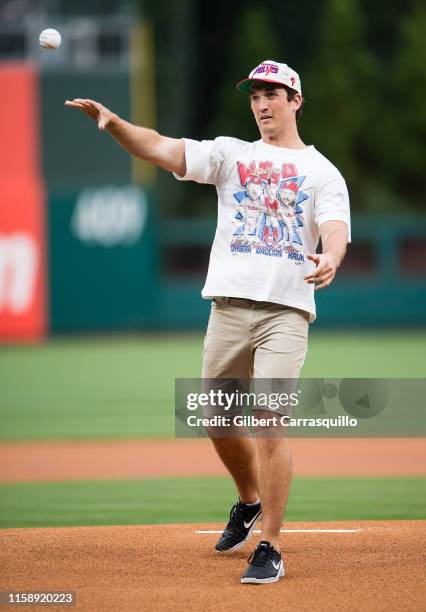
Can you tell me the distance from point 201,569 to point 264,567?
393 mm

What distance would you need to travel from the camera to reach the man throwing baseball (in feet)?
16.6

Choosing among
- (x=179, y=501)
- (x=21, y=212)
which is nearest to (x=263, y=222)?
(x=179, y=501)

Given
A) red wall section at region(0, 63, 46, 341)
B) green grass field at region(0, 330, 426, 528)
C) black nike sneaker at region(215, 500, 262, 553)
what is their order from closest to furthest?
black nike sneaker at region(215, 500, 262, 553), green grass field at region(0, 330, 426, 528), red wall section at region(0, 63, 46, 341)

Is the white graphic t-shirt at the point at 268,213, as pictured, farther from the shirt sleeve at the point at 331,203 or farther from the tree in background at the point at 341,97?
the tree in background at the point at 341,97

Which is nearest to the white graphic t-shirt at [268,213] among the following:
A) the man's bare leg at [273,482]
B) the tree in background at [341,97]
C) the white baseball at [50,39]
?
the man's bare leg at [273,482]

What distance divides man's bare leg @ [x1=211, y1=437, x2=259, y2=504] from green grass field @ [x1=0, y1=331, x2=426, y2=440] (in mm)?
5485

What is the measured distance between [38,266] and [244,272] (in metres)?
18.0

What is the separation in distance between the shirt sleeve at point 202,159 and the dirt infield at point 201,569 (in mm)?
1809

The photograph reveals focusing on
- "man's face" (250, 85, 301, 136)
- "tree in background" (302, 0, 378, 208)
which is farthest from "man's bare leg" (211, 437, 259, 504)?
"tree in background" (302, 0, 378, 208)

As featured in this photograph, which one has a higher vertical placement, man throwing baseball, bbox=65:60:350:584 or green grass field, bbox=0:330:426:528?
man throwing baseball, bbox=65:60:350:584

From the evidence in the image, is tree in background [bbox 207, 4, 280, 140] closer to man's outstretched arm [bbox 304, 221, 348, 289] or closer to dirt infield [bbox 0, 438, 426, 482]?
dirt infield [bbox 0, 438, 426, 482]

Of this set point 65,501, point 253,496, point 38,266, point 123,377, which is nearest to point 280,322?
point 253,496

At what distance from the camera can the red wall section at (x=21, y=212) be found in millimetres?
22453

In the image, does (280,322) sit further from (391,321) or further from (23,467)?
(391,321)
